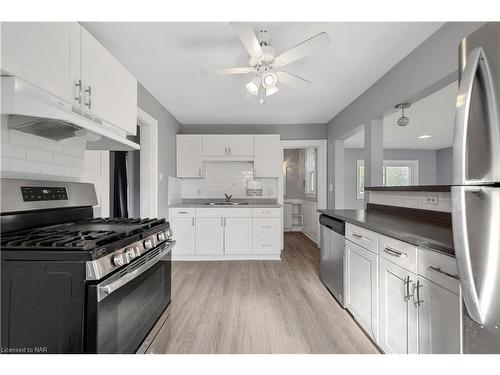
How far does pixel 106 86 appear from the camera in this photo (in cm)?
151

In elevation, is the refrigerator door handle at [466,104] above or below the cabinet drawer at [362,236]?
above

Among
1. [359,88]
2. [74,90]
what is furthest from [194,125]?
[74,90]

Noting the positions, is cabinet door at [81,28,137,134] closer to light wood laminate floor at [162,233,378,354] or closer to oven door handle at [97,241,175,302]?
oven door handle at [97,241,175,302]

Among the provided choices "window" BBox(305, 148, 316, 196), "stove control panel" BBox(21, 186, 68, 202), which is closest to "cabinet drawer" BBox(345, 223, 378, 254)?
"stove control panel" BBox(21, 186, 68, 202)

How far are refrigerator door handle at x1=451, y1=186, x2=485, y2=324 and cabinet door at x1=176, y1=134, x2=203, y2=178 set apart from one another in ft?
12.2

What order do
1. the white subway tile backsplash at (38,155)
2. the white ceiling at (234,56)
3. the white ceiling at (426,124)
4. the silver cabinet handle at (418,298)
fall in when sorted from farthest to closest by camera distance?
the white ceiling at (426,124), the white ceiling at (234,56), the white subway tile backsplash at (38,155), the silver cabinet handle at (418,298)

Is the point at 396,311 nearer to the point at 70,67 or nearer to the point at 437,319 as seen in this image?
the point at 437,319

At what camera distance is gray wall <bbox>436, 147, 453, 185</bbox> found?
665 cm

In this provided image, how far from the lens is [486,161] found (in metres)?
0.70

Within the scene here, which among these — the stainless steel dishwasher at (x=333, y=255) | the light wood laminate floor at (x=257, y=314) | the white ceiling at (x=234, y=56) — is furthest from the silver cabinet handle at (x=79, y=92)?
the stainless steel dishwasher at (x=333, y=255)

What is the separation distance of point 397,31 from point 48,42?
7.38 feet

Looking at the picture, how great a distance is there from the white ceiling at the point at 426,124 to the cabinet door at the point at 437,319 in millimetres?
2463

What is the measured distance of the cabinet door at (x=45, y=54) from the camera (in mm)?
932

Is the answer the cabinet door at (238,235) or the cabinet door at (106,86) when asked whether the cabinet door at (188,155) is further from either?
the cabinet door at (106,86)
